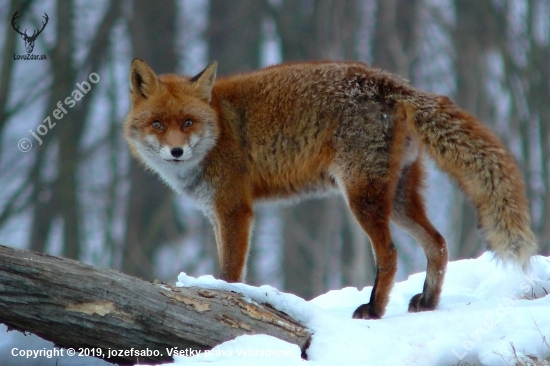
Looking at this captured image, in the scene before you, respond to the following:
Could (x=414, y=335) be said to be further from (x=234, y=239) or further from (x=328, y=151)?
(x=234, y=239)

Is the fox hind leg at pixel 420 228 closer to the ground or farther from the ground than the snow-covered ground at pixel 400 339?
farther from the ground

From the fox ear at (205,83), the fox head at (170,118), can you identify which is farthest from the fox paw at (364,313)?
the fox ear at (205,83)

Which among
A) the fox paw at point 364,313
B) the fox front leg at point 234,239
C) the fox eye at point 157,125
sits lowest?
the fox paw at point 364,313

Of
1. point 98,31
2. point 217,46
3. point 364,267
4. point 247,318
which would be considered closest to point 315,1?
point 217,46

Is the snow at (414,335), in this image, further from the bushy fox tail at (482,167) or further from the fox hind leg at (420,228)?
the bushy fox tail at (482,167)

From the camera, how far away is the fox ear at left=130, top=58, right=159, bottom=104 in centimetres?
658

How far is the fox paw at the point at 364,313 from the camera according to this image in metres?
5.76

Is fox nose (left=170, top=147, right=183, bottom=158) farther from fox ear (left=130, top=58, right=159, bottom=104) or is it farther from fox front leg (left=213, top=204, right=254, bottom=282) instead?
fox ear (left=130, top=58, right=159, bottom=104)

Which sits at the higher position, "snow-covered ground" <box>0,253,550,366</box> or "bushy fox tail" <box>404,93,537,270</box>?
"bushy fox tail" <box>404,93,537,270</box>

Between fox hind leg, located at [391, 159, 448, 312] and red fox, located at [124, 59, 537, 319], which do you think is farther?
fox hind leg, located at [391, 159, 448, 312]

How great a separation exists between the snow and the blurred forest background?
1125 centimetres

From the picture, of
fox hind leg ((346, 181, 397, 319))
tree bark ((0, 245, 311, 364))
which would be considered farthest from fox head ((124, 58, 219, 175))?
tree bark ((0, 245, 311, 364))

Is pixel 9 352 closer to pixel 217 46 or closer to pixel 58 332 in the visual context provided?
pixel 58 332

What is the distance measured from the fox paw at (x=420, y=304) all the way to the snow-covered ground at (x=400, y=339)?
0.14 meters
